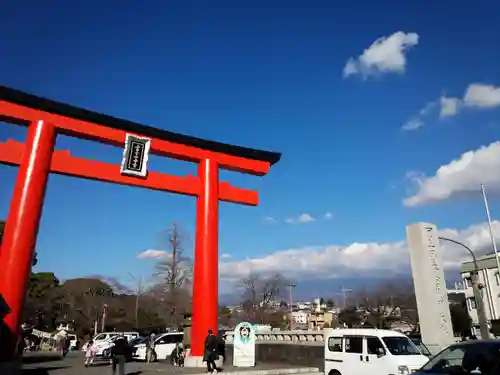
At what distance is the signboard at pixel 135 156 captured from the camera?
614 inches

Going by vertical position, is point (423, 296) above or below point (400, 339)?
above

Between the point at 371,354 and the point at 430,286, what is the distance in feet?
25.1

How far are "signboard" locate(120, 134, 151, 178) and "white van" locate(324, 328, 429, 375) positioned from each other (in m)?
9.42

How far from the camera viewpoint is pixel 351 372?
11.4 m

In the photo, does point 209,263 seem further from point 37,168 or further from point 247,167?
point 37,168

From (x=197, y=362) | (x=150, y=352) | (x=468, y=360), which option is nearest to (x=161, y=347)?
(x=150, y=352)

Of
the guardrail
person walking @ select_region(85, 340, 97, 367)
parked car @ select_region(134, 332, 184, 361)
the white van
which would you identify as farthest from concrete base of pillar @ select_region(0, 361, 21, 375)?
the guardrail

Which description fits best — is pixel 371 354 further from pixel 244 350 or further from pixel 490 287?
pixel 490 287

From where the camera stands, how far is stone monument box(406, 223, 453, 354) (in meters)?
16.8

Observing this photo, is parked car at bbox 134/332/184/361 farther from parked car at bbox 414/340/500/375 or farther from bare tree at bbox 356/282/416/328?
bare tree at bbox 356/282/416/328

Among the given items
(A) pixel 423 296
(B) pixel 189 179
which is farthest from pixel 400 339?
(B) pixel 189 179

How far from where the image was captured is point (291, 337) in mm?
22891

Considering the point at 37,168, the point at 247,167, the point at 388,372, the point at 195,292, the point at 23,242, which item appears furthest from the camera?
the point at 247,167

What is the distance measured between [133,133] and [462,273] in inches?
2148
